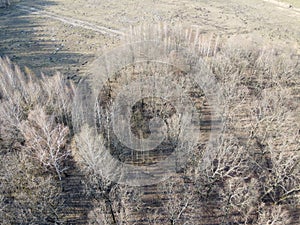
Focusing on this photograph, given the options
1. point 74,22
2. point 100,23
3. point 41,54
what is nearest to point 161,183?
point 41,54

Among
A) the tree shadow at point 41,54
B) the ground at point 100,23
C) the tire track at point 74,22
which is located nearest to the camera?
the tree shadow at point 41,54

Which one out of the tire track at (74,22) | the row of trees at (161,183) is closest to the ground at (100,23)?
the tire track at (74,22)

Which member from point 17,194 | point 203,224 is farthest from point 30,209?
point 203,224

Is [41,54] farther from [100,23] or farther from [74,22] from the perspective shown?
[100,23]

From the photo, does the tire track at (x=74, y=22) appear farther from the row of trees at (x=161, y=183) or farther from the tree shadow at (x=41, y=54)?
the row of trees at (x=161, y=183)

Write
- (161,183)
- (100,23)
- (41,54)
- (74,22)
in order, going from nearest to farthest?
1. (161,183)
2. (41,54)
3. (100,23)
4. (74,22)

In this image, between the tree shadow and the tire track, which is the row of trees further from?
the tire track

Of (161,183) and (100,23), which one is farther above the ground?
(100,23)

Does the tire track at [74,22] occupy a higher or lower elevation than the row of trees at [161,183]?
higher

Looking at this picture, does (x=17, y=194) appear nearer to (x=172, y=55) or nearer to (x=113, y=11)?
(x=172, y=55)
